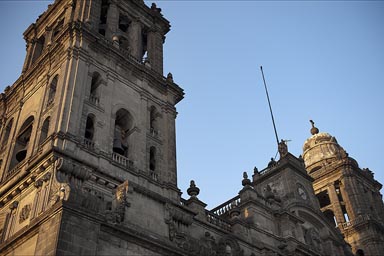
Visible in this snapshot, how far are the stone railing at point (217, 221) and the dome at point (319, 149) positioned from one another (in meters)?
26.4

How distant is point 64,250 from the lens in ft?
59.3

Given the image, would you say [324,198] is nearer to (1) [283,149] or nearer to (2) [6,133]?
(1) [283,149]

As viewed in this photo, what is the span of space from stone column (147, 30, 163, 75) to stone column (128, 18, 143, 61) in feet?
2.45

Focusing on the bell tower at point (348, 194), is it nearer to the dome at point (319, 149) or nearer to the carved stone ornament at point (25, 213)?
the dome at point (319, 149)

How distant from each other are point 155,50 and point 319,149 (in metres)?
27.3

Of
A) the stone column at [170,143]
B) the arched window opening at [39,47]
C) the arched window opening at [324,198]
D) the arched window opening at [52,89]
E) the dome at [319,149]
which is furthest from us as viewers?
the dome at [319,149]

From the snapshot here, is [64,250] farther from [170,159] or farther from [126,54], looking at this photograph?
[126,54]

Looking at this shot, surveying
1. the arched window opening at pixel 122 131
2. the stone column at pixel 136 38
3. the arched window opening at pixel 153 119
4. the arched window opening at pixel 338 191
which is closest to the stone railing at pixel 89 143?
the arched window opening at pixel 122 131

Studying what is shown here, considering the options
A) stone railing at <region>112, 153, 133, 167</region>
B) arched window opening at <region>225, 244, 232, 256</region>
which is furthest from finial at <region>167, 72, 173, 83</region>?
arched window opening at <region>225, 244, 232, 256</region>

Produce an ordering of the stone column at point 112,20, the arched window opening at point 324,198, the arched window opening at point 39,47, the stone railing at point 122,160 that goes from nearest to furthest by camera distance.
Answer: the stone railing at point 122,160 → the stone column at point 112,20 → the arched window opening at point 39,47 → the arched window opening at point 324,198

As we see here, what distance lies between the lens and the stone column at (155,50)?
3428 centimetres

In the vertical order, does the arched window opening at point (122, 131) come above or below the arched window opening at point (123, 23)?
below

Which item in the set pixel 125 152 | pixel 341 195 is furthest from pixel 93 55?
pixel 341 195

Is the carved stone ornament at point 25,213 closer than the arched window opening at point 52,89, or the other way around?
the carved stone ornament at point 25,213
